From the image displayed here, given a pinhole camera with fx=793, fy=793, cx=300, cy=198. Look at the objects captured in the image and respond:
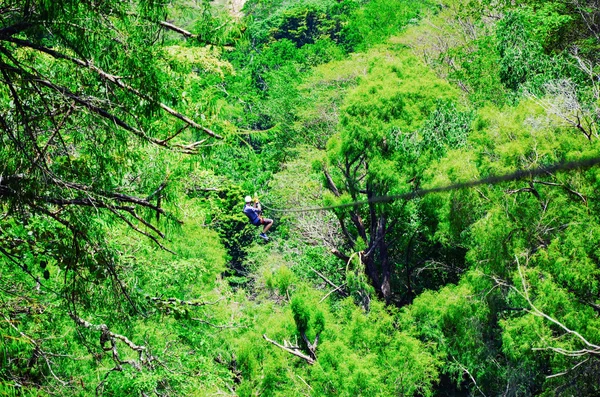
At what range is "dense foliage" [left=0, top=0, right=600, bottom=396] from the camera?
5195 mm

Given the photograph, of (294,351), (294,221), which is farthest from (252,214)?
Answer: (294,221)

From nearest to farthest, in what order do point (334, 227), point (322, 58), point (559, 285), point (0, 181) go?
point (0, 181) < point (559, 285) < point (334, 227) < point (322, 58)

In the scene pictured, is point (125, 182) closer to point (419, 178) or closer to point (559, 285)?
point (559, 285)

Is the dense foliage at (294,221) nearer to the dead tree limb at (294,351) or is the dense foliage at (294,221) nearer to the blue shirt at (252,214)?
the dead tree limb at (294,351)

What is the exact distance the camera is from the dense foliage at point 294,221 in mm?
5195

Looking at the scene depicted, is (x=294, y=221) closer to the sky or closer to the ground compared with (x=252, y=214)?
closer to the ground

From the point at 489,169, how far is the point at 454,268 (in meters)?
5.04

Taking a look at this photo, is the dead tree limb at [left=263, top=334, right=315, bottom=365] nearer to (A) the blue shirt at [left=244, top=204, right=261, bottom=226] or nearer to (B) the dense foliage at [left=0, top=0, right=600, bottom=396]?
(B) the dense foliage at [left=0, top=0, right=600, bottom=396]

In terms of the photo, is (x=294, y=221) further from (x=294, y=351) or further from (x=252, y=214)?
(x=252, y=214)

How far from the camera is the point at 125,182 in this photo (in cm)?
664

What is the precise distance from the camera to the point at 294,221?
24.4 meters

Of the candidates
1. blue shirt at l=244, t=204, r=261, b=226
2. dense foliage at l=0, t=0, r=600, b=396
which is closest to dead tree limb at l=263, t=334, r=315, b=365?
dense foliage at l=0, t=0, r=600, b=396

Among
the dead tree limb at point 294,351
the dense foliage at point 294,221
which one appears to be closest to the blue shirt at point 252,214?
the dense foliage at point 294,221

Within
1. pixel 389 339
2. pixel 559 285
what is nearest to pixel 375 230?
pixel 389 339
